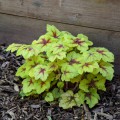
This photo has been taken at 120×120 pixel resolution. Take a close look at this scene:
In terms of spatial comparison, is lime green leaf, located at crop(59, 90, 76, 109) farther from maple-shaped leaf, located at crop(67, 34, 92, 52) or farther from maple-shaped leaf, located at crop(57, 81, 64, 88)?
maple-shaped leaf, located at crop(67, 34, 92, 52)

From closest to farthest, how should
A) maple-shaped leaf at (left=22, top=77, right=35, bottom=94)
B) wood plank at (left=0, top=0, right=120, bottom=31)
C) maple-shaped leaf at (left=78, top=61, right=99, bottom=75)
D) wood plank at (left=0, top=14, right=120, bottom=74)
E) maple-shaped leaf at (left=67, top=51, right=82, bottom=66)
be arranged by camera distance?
1. maple-shaped leaf at (left=78, top=61, right=99, bottom=75)
2. maple-shaped leaf at (left=67, top=51, right=82, bottom=66)
3. maple-shaped leaf at (left=22, top=77, right=35, bottom=94)
4. wood plank at (left=0, top=0, right=120, bottom=31)
5. wood plank at (left=0, top=14, right=120, bottom=74)

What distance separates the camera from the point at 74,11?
308cm

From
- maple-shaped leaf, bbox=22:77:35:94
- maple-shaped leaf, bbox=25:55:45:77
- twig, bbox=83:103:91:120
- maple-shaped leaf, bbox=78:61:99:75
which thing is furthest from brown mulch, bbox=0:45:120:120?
maple-shaped leaf, bbox=78:61:99:75

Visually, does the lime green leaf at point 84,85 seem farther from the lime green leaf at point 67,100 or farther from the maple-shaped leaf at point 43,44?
the maple-shaped leaf at point 43,44

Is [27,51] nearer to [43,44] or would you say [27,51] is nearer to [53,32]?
[43,44]

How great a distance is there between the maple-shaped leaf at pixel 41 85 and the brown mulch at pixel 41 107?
169mm

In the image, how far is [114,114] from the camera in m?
2.82

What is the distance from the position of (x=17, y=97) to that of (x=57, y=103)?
0.35 meters

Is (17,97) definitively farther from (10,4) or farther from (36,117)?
(10,4)

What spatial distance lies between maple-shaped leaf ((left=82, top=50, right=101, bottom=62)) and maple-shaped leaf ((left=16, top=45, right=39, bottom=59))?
382mm

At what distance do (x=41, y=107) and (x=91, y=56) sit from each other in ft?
1.97

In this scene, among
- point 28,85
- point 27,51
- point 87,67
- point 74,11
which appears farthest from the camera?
point 74,11

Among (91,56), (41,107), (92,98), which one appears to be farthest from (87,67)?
(41,107)

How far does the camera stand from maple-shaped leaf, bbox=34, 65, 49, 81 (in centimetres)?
267
